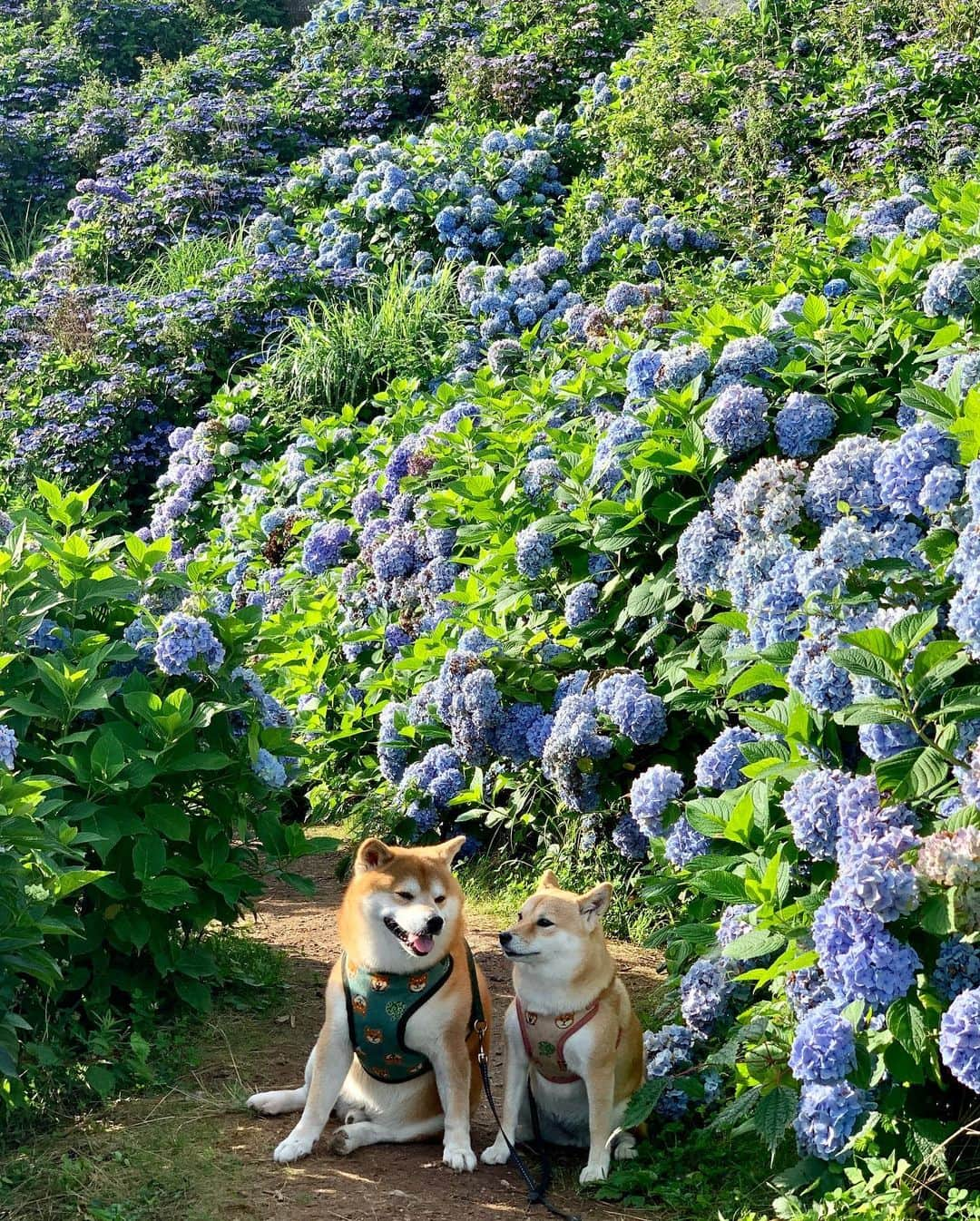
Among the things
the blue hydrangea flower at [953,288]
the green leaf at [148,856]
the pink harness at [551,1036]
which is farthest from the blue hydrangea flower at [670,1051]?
the blue hydrangea flower at [953,288]

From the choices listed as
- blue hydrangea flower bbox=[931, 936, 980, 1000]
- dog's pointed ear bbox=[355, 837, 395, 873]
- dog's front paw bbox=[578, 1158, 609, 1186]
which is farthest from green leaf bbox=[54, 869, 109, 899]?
blue hydrangea flower bbox=[931, 936, 980, 1000]

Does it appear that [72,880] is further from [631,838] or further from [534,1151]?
[631,838]

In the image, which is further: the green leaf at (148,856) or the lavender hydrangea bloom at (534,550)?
the lavender hydrangea bloom at (534,550)

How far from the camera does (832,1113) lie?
2938 mm

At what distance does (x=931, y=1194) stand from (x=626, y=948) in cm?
200

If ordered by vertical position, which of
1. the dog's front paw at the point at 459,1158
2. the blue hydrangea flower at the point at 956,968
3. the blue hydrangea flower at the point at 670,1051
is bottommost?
the dog's front paw at the point at 459,1158

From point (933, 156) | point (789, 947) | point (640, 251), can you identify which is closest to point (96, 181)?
point (640, 251)

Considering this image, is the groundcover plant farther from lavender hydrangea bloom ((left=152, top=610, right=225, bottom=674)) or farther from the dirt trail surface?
the dirt trail surface

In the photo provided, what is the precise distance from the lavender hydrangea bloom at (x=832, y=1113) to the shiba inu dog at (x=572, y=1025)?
0.67 m

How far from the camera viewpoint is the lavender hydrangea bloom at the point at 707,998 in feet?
12.0

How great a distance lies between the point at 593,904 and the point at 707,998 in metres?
0.42

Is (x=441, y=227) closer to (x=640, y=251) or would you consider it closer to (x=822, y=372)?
(x=640, y=251)

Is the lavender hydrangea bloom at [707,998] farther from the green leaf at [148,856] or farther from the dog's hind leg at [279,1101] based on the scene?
the green leaf at [148,856]

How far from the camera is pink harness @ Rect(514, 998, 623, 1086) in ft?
11.5
